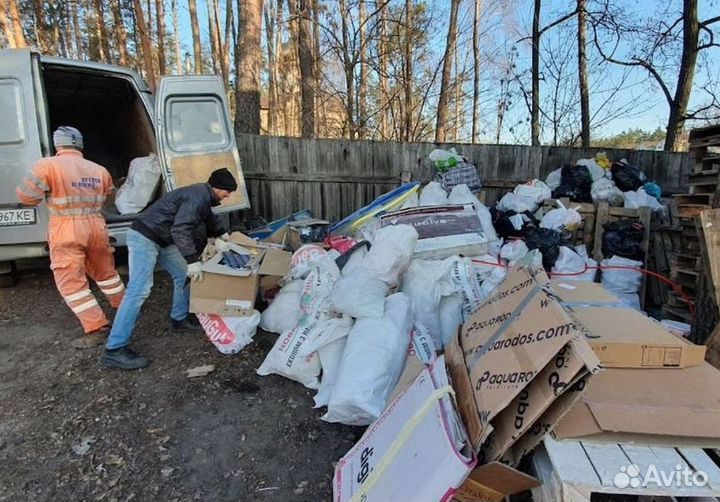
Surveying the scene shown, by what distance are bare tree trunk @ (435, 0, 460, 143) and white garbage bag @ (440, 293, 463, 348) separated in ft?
21.9

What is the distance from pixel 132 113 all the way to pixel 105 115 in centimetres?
134

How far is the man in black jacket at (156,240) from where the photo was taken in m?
2.84

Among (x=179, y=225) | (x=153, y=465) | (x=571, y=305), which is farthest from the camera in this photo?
(x=179, y=225)

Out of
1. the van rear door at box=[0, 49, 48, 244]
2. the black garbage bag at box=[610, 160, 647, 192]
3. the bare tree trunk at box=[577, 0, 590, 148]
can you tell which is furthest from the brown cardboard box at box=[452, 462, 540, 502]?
the bare tree trunk at box=[577, 0, 590, 148]

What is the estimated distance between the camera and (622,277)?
12.5 ft

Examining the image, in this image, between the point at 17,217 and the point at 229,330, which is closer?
the point at 229,330

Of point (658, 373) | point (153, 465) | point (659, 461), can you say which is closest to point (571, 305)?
point (658, 373)

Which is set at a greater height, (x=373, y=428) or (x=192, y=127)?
(x=192, y=127)

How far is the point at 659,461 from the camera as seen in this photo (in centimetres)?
136

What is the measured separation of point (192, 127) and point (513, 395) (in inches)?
158

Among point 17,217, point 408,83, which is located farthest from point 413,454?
point 408,83

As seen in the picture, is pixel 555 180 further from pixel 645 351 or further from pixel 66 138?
pixel 66 138

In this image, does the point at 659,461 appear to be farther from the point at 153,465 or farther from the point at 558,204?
the point at 558,204

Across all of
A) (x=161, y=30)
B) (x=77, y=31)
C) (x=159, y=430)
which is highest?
(x=161, y=30)
